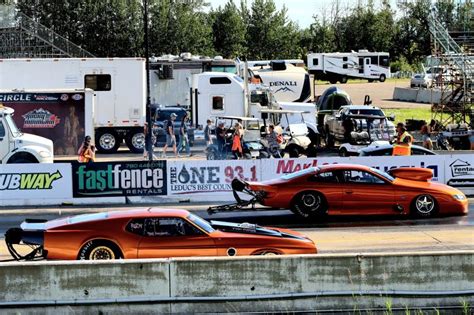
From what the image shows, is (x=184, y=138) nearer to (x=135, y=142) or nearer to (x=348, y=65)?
(x=135, y=142)

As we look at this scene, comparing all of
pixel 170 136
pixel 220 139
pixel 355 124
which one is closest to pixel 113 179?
pixel 220 139

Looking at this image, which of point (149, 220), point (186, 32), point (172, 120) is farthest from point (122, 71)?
point (186, 32)

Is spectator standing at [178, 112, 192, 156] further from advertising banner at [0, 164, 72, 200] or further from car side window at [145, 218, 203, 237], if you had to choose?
car side window at [145, 218, 203, 237]

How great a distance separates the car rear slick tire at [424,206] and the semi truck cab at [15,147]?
11321mm

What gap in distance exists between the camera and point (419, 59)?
88.6m

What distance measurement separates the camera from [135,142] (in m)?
35.8

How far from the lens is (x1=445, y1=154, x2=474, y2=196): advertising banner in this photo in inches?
949

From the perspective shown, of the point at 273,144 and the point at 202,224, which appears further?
the point at 273,144

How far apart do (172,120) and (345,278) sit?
77.0ft

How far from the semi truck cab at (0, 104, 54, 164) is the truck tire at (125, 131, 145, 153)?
9.48 meters

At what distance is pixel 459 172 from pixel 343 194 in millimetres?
6073

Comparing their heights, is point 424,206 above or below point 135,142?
below

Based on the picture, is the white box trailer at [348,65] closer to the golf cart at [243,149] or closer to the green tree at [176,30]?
the green tree at [176,30]

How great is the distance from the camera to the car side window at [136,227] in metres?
13.9
